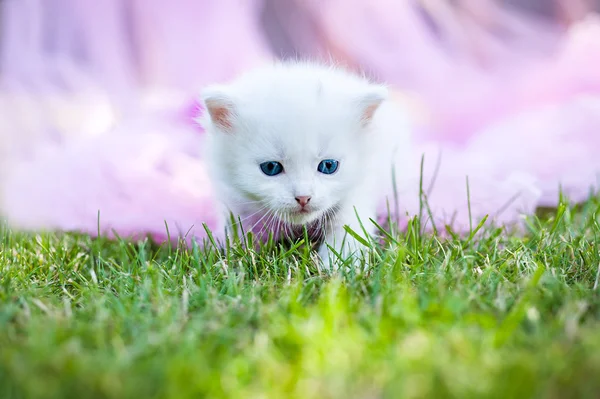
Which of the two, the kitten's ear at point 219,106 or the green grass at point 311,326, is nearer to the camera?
the green grass at point 311,326

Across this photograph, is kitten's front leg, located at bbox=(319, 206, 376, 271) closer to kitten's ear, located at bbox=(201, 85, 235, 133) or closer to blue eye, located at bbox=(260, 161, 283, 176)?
blue eye, located at bbox=(260, 161, 283, 176)

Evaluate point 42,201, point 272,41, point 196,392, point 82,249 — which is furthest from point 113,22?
point 196,392

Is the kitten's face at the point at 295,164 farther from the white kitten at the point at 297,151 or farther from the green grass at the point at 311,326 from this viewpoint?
the green grass at the point at 311,326

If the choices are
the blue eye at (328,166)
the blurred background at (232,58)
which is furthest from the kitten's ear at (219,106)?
the blurred background at (232,58)

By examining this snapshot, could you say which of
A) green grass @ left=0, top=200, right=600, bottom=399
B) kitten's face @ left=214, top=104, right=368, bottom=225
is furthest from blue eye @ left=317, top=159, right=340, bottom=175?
green grass @ left=0, top=200, right=600, bottom=399

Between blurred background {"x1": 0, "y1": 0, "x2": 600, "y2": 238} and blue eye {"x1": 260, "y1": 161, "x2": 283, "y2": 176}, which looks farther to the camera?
blurred background {"x1": 0, "y1": 0, "x2": 600, "y2": 238}
